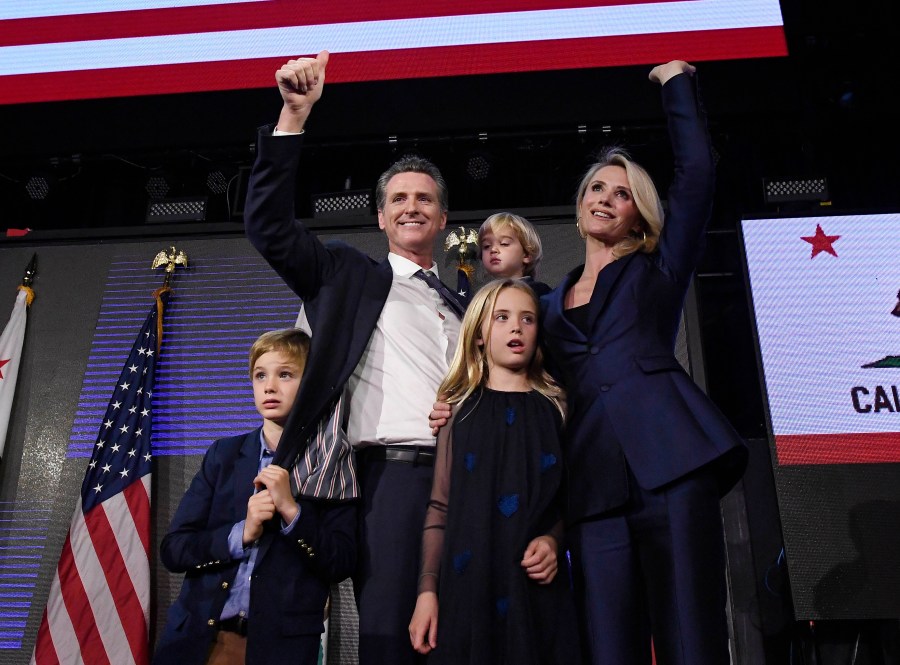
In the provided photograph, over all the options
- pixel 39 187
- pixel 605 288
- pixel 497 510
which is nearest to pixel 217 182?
pixel 39 187

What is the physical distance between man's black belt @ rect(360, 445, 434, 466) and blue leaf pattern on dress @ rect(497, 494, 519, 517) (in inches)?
10.4

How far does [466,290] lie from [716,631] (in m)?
1.45

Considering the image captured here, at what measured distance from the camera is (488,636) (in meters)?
1.73

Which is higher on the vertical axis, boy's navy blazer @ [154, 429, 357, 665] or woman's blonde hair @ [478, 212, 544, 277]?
woman's blonde hair @ [478, 212, 544, 277]

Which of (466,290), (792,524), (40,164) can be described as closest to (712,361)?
(792,524)

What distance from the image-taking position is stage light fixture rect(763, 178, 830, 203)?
12.9 feet

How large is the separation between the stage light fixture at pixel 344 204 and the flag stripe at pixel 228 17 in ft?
2.69

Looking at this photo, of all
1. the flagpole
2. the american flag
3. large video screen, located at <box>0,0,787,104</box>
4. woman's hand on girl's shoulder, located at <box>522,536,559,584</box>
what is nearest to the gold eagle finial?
the american flag

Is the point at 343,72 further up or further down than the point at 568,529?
further up

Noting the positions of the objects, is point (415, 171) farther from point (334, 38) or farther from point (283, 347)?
point (334, 38)

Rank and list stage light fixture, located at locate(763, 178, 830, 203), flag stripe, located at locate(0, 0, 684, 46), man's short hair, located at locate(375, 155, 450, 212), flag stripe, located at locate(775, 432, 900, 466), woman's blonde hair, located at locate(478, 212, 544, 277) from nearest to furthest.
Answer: man's short hair, located at locate(375, 155, 450, 212), woman's blonde hair, located at locate(478, 212, 544, 277), flag stripe, located at locate(775, 432, 900, 466), flag stripe, located at locate(0, 0, 684, 46), stage light fixture, located at locate(763, 178, 830, 203)

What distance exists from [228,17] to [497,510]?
278 cm

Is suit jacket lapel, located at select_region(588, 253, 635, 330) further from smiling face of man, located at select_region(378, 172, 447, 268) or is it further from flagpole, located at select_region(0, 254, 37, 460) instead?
flagpole, located at select_region(0, 254, 37, 460)

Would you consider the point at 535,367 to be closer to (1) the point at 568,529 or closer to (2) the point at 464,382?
(2) the point at 464,382
